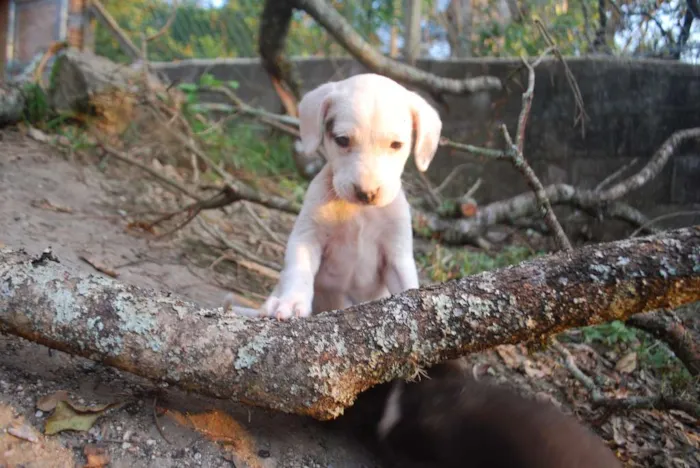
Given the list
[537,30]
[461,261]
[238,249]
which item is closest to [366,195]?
[238,249]

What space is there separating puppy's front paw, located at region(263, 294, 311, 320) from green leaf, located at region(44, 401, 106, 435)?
702 mm

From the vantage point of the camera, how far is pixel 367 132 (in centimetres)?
240

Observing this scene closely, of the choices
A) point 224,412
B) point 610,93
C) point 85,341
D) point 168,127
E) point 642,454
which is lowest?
point 642,454

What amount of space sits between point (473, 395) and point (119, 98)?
4360 millimetres

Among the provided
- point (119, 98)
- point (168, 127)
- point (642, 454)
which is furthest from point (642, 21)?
point (119, 98)

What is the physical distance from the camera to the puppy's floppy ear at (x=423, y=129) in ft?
8.54

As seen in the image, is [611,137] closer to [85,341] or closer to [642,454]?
[642,454]

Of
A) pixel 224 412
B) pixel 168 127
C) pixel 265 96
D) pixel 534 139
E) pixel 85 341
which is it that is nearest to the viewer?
pixel 85 341

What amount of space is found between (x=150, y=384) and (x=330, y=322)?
64 cm

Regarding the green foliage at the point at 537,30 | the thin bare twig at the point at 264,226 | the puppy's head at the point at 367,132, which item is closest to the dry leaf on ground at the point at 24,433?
the puppy's head at the point at 367,132

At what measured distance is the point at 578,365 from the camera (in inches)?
130

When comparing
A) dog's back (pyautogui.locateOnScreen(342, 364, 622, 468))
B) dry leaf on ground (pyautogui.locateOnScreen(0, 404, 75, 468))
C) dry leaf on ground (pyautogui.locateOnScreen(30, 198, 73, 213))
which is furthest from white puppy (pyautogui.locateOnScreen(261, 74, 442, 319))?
dry leaf on ground (pyautogui.locateOnScreen(30, 198, 73, 213))

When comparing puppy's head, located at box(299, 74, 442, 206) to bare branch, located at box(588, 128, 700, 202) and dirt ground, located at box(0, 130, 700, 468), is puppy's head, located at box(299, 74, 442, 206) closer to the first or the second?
dirt ground, located at box(0, 130, 700, 468)

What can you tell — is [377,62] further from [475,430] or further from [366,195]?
[475,430]
